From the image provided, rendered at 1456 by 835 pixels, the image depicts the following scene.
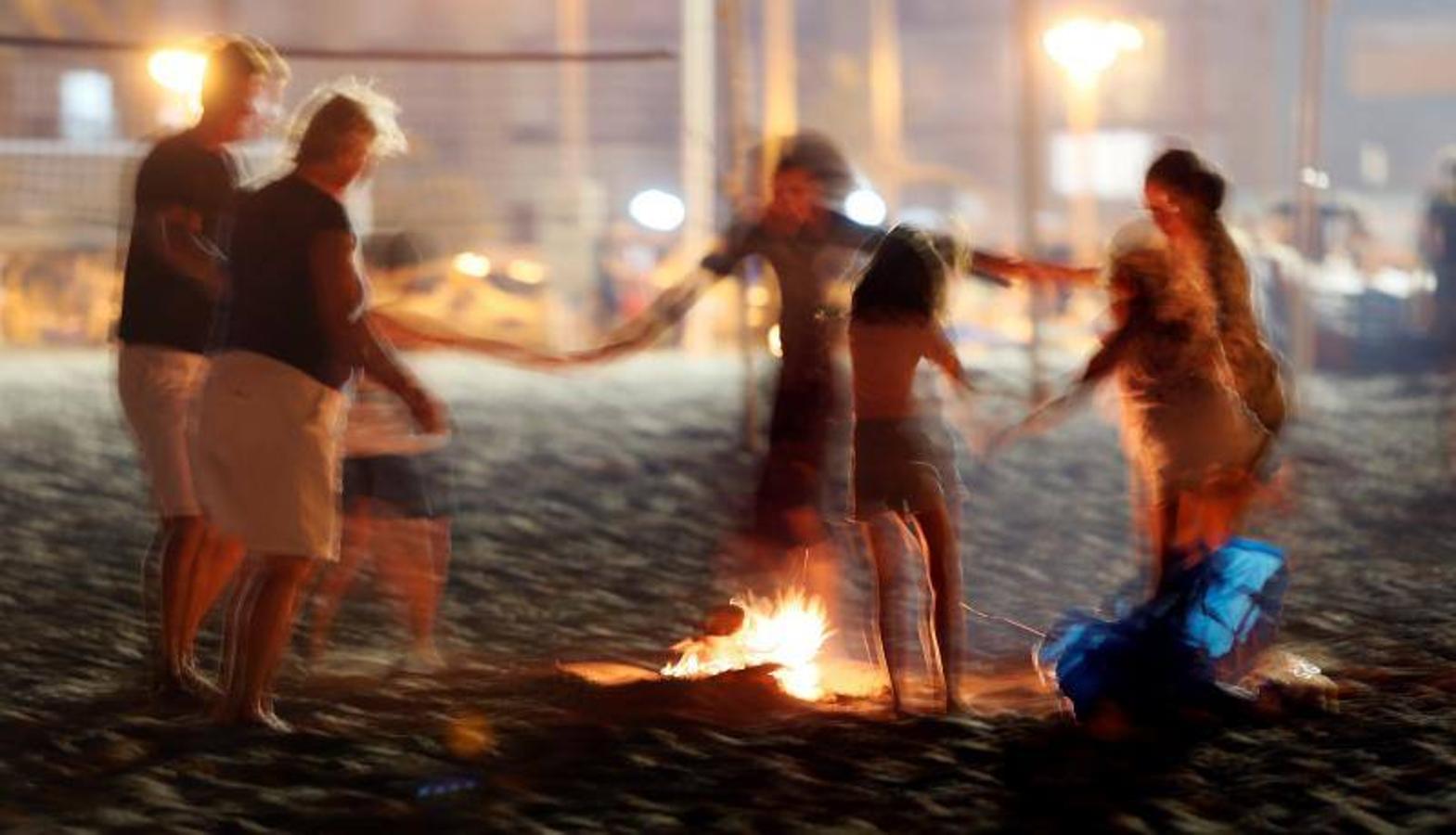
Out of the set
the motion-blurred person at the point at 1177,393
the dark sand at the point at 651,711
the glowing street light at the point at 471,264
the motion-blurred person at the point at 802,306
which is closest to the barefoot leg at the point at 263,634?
the dark sand at the point at 651,711

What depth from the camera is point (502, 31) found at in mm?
47625

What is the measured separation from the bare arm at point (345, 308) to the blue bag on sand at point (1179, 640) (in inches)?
76.7

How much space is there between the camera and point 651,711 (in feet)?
20.7

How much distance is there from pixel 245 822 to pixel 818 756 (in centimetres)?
144

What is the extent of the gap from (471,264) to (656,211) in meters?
14.3

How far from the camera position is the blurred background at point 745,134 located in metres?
19.6

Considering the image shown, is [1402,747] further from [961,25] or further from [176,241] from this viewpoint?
[961,25]

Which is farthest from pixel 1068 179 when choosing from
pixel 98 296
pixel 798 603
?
pixel 798 603

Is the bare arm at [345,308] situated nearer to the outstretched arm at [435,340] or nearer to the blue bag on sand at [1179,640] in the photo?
the outstretched arm at [435,340]

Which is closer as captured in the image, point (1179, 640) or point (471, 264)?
point (1179, 640)

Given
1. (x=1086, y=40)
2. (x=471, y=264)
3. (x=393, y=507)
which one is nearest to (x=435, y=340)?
(x=393, y=507)

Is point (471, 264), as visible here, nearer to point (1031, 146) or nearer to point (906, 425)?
point (1031, 146)

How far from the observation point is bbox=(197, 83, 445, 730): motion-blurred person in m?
5.78

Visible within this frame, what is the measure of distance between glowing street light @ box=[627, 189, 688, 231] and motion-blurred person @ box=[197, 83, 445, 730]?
33.6 m
